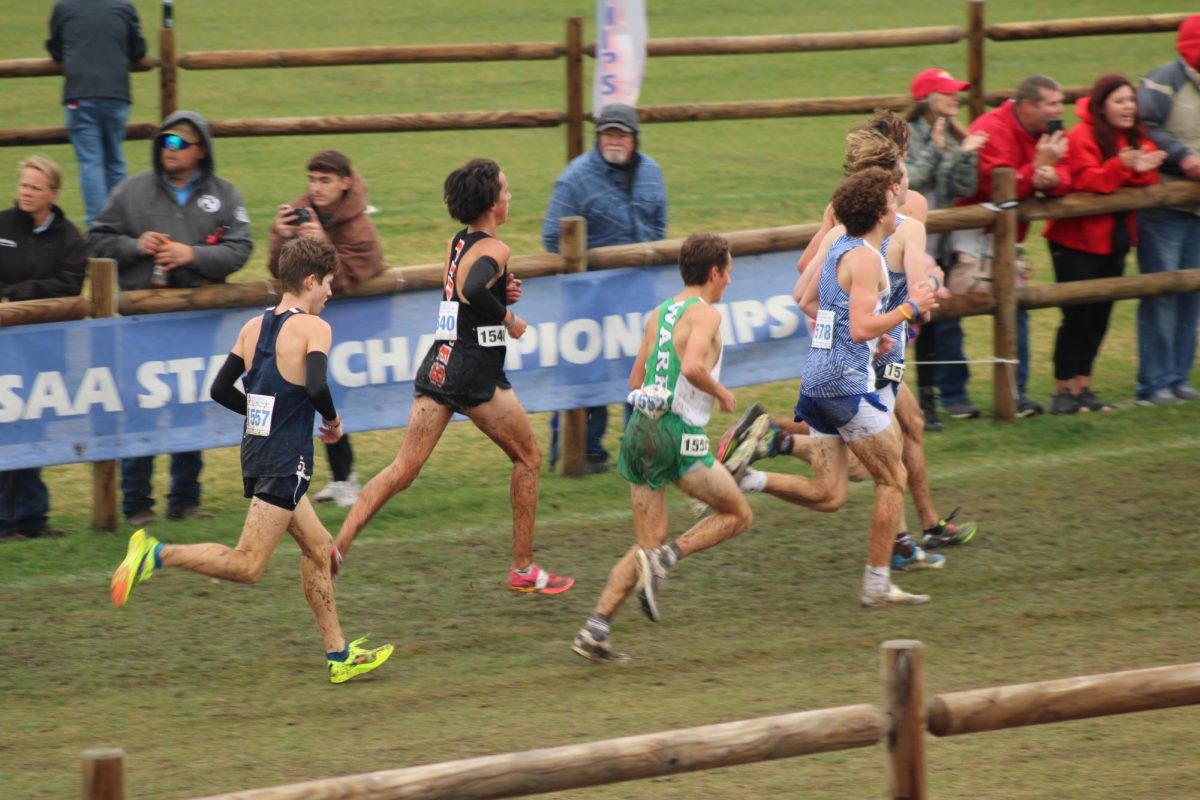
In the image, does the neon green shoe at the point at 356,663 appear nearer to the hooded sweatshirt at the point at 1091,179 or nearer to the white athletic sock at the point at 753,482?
the white athletic sock at the point at 753,482

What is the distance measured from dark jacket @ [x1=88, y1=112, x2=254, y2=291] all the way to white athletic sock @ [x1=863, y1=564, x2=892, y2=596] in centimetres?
364

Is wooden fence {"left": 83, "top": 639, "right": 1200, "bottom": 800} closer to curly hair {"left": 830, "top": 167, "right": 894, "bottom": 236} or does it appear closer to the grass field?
the grass field

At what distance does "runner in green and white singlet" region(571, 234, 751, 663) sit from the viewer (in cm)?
682

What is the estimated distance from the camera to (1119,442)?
10.0m

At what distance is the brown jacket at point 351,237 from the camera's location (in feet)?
28.9

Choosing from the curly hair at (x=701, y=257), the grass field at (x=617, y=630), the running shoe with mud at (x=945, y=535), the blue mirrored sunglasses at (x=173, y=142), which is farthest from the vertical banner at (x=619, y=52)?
the curly hair at (x=701, y=257)

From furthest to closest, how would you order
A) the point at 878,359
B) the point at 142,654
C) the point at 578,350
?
the point at 578,350
the point at 878,359
the point at 142,654

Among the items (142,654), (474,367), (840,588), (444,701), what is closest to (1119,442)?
(840,588)

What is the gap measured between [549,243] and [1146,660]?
4309 mm

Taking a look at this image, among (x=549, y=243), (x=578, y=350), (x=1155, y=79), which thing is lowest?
(x=578, y=350)

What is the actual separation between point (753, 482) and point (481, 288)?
148 centimetres

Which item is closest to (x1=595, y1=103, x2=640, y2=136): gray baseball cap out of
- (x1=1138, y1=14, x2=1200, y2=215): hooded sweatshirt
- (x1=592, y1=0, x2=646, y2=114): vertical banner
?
(x1=592, y1=0, x2=646, y2=114): vertical banner

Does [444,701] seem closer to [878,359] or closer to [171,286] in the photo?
[878,359]

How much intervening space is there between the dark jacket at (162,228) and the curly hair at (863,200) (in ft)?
10.8
